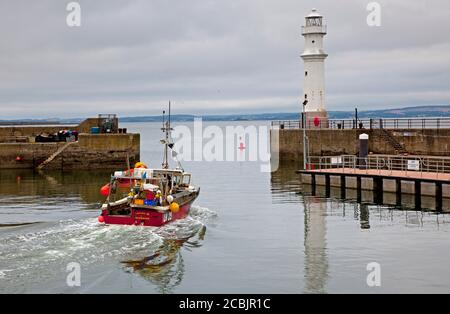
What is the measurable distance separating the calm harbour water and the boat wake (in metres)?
0.04

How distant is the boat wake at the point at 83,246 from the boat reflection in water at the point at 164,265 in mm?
34

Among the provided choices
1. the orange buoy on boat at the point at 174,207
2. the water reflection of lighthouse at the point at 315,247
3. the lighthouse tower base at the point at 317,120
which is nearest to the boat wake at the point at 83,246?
the orange buoy on boat at the point at 174,207

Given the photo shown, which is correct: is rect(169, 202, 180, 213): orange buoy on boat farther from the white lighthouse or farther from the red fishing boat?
the white lighthouse

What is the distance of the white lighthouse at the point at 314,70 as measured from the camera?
63.2 metres

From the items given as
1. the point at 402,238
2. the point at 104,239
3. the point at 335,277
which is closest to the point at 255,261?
the point at 335,277

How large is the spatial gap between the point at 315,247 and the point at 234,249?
10.2 ft

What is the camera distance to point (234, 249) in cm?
2522

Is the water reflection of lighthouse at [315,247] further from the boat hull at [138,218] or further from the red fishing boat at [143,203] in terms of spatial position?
the boat hull at [138,218]

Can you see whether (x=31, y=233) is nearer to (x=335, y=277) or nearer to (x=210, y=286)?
(x=210, y=286)

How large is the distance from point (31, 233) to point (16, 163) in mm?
35496

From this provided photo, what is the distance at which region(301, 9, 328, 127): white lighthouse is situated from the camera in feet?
207

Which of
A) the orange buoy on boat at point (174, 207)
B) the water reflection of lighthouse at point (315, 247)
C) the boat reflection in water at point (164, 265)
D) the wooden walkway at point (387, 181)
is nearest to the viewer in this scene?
the boat reflection in water at point (164, 265)

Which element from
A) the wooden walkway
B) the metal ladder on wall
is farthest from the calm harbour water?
the metal ladder on wall
